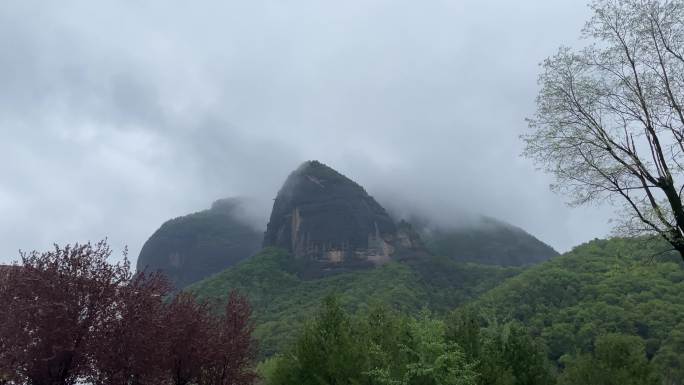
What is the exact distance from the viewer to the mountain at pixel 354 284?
93.9 meters

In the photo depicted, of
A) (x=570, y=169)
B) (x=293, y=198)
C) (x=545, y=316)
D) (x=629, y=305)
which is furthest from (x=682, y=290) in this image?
(x=293, y=198)

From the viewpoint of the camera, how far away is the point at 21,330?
13.2m

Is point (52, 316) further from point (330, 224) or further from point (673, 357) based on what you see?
point (330, 224)

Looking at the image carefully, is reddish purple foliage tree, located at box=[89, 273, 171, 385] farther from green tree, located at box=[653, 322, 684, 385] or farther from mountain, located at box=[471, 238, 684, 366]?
green tree, located at box=[653, 322, 684, 385]

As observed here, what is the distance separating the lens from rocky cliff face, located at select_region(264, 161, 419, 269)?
14062cm

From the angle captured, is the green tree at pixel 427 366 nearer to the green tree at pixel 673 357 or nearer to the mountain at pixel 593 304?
the mountain at pixel 593 304

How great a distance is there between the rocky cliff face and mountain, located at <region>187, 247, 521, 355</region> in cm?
652

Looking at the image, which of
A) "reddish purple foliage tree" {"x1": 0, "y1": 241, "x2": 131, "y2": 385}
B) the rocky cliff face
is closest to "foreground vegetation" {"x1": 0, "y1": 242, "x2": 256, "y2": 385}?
"reddish purple foliage tree" {"x1": 0, "y1": 241, "x2": 131, "y2": 385}

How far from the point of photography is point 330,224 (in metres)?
149

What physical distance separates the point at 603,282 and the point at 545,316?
984 cm

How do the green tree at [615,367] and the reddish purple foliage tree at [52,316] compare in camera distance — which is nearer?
the reddish purple foliage tree at [52,316]

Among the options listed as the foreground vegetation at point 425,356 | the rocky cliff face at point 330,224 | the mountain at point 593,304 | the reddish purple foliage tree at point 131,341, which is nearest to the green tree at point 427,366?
the foreground vegetation at point 425,356

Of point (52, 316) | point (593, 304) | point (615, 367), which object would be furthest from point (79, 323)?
point (593, 304)

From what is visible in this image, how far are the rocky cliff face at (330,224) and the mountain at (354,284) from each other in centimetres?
652
